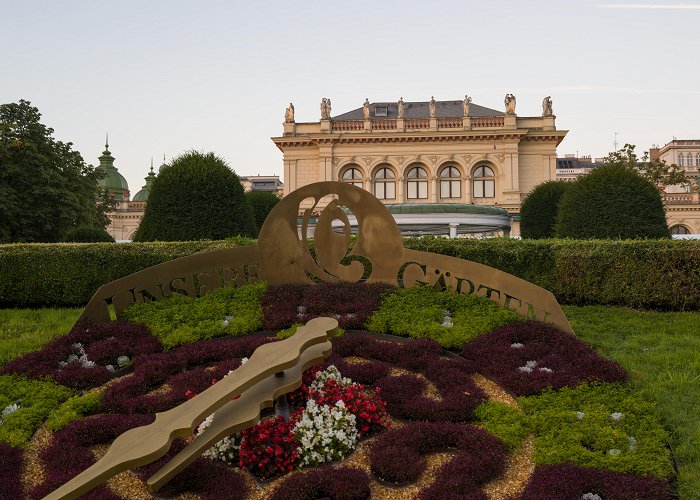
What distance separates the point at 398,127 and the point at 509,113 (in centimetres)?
749

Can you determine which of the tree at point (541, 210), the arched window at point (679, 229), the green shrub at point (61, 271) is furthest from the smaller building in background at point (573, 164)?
the green shrub at point (61, 271)

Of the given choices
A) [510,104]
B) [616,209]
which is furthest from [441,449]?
[510,104]

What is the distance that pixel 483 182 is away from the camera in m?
40.4

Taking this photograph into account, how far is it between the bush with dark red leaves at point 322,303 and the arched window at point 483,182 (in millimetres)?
34384

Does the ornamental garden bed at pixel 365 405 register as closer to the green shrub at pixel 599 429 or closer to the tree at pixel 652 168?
the green shrub at pixel 599 429

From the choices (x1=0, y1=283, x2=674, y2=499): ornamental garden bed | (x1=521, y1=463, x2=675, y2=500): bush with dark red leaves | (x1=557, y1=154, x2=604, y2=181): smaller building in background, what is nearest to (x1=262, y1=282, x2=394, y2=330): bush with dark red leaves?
(x1=0, y1=283, x2=674, y2=499): ornamental garden bed

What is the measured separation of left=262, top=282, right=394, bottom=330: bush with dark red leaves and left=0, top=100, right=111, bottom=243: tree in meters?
17.8

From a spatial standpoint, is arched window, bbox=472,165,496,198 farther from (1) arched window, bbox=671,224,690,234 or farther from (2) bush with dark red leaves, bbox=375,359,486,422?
(2) bush with dark red leaves, bbox=375,359,486,422

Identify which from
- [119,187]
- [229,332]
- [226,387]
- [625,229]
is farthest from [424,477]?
[119,187]

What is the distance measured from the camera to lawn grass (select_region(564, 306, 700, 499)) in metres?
4.23

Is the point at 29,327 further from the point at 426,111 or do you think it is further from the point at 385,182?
the point at 426,111

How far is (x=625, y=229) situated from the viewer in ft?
44.4

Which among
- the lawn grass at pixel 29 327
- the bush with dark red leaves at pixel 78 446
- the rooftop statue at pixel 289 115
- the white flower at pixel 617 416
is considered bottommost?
the bush with dark red leaves at pixel 78 446

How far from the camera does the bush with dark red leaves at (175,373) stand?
4.92 metres
